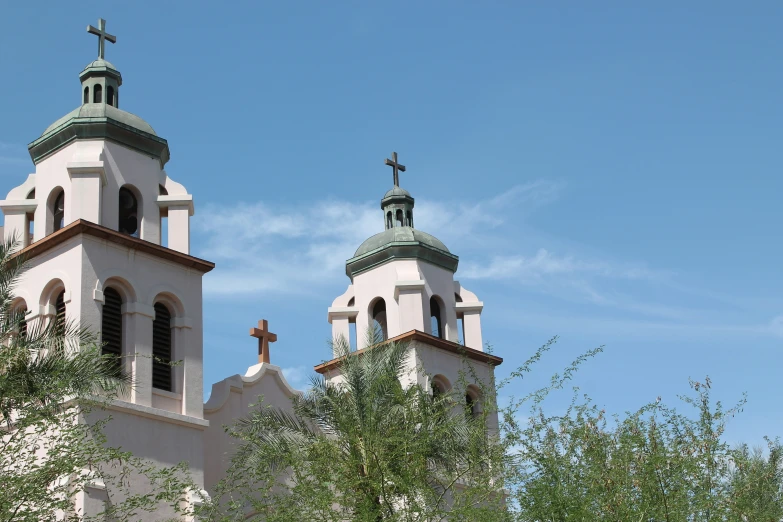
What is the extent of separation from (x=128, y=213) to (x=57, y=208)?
141cm

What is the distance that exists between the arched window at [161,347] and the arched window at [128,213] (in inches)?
74.1

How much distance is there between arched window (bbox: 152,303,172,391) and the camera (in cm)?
2394

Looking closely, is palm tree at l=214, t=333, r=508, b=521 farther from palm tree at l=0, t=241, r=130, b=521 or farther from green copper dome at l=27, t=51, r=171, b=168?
green copper dome at l=27, t=51, r=171, b=168

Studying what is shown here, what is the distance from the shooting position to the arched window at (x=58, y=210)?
82.2 feet

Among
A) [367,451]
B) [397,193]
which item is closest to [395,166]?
[397,193]

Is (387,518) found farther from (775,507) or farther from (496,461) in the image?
(775,507)

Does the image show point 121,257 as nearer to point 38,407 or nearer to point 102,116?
point 102,116

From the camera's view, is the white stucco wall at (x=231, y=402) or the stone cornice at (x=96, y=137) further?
the stone cornice at (x=96, y=137)

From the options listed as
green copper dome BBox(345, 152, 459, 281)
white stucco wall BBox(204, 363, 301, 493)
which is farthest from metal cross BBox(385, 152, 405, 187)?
white stucco wall BBox(204, 363, 301, 493)

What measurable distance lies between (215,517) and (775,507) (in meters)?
11.2

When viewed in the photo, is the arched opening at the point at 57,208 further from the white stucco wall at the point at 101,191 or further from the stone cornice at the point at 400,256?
the stone cornice at the point at 400,256

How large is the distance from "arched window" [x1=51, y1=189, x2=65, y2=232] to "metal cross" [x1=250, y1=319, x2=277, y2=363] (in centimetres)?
507

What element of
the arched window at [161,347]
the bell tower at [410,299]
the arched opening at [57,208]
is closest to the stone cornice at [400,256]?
the bell tower at [410,299]

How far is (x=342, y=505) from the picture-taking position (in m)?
19.3
